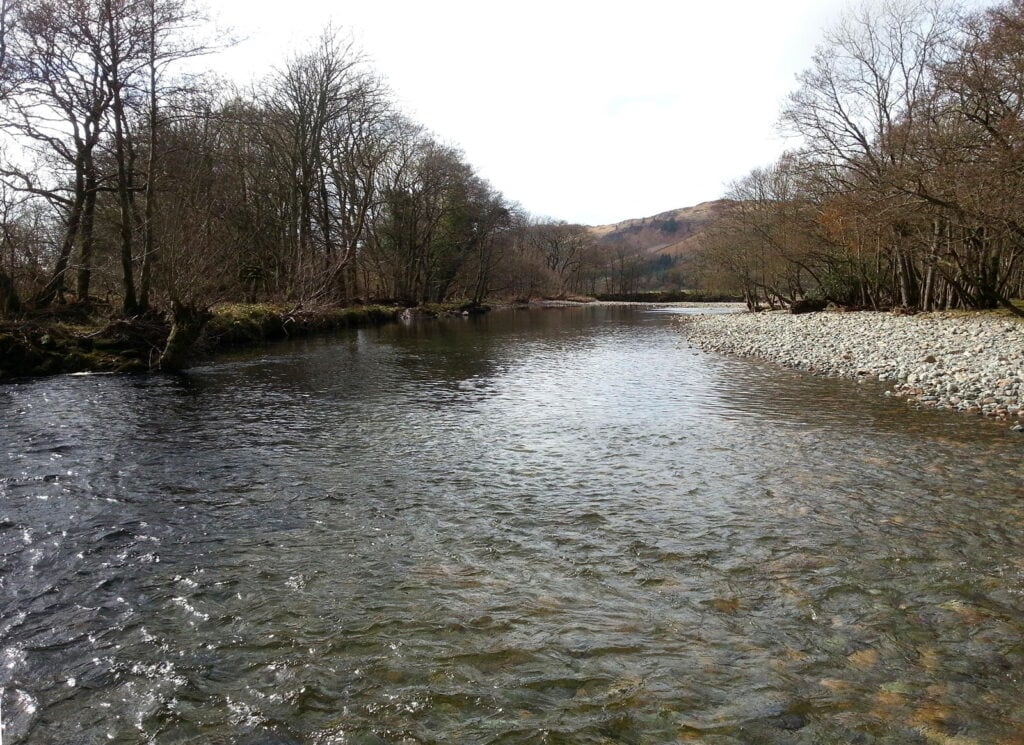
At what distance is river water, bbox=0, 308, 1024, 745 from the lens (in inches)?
130

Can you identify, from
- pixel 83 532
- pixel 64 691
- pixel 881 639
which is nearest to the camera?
pixel 64 691

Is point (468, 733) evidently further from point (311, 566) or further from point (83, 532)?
point (83, 532)

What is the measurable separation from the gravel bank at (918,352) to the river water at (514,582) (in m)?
1.77

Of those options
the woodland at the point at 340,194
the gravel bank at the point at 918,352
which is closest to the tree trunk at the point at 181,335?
the woodland at the point at 340,194

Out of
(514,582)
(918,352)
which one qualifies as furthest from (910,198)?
(514,582)

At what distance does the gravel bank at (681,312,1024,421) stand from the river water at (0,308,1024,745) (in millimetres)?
1775

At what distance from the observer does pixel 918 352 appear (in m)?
15.4

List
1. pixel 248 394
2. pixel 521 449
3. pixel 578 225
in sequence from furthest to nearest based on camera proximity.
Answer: pixel 578 225, pixel 248 394, pixel 521 449

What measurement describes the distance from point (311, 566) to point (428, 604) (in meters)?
1.17

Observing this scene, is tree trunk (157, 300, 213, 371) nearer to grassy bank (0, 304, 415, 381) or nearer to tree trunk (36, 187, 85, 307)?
grassy bank (0, 304, 415, 381)

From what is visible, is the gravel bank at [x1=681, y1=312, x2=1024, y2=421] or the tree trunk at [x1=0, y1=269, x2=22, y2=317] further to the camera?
the tree trunk at [x1=0, y1=269, x2=22, y2=317]

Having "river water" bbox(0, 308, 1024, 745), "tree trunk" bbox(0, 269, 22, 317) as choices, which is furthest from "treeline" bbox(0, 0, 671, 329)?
"river water" bbox(0, 308, 1024, 745)

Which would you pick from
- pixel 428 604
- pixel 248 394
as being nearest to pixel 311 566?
pixel 428 604

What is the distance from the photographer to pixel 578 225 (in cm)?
11750
